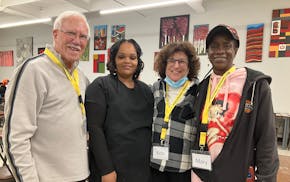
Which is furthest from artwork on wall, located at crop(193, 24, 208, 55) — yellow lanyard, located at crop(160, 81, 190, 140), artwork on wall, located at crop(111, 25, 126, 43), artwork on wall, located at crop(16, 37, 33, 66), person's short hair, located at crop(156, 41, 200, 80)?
artwork on wall, located at crop(16, 37, 33, 66)

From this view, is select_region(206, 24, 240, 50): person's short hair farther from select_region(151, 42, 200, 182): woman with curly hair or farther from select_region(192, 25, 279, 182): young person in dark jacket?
select_region(151, 42, 200, 182): woman with curly hair

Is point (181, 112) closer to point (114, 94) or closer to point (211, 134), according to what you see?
point (211, 134)

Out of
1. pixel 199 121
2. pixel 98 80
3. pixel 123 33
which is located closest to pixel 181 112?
pixel 199 121

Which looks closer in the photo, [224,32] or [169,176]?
[224,32]

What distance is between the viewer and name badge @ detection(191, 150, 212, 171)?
1.23m

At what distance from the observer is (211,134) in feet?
4.07

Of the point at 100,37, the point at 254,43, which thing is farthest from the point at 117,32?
the point at 254,43

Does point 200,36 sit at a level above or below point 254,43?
above

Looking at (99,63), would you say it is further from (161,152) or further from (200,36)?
(161,152)

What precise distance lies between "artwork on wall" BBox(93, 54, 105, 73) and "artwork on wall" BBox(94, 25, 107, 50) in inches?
10.3

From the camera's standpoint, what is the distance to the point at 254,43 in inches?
196

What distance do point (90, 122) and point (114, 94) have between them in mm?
233

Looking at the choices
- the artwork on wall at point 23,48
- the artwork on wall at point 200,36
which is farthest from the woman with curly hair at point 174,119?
the artwork on wall at point 23,48

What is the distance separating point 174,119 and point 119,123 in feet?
1.20
